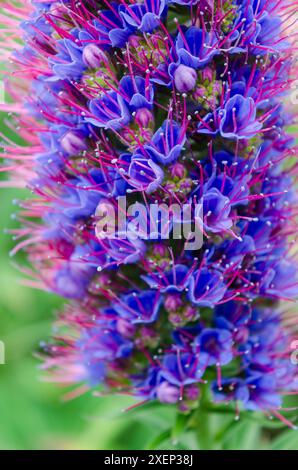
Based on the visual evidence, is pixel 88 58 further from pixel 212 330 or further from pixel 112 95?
pixel 212 330

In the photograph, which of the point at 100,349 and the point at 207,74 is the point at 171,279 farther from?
the point at 207,74

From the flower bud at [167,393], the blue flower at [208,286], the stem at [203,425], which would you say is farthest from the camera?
the stem at [203,425]

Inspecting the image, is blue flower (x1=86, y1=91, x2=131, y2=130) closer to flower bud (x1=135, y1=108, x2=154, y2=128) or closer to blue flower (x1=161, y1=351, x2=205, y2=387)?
flower bud (x1=135, y1=108, x2=154, y2=128)

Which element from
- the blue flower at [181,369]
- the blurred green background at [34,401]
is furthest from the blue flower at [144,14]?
the blurred green background at [34,401]

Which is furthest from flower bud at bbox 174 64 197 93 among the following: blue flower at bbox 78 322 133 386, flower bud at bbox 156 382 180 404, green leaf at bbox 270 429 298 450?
green leaf at bbox 270 429 298 450

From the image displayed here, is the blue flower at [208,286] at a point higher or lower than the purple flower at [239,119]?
lower

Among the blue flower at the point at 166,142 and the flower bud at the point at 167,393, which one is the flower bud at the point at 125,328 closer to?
the flower bud at the point at 167,393

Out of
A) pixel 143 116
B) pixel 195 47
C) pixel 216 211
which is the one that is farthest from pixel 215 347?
pixel 195 47

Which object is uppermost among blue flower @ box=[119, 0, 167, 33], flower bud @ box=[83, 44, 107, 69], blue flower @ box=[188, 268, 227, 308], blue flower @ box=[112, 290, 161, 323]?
blue flower @ box=[119, 0, 167, 33]
